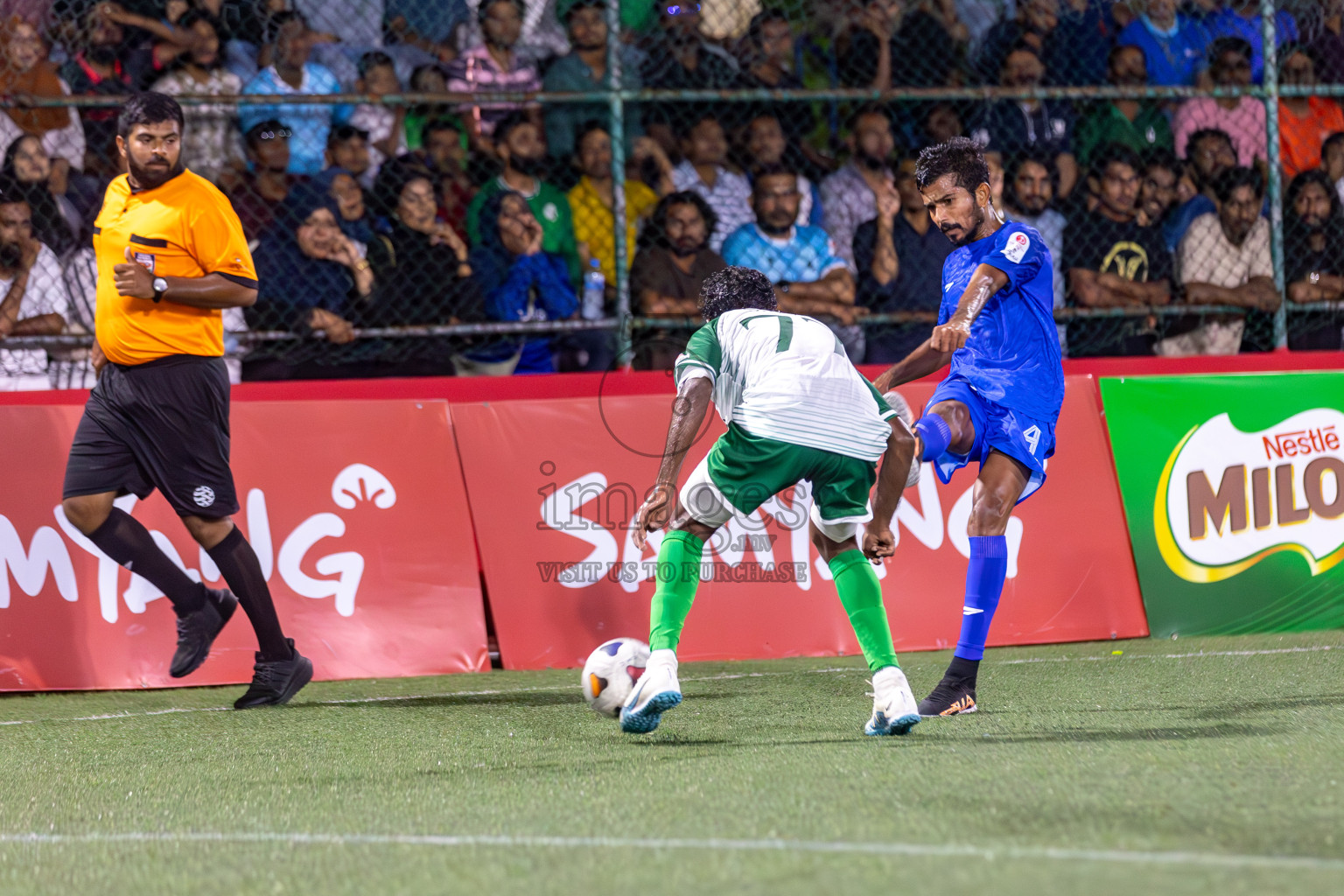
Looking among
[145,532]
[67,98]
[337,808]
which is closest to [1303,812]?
[337,808]

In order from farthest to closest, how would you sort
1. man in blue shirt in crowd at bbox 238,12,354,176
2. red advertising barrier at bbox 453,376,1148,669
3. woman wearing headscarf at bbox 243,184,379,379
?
man in blue shirt in crowd at bbox 238,12,354,176
woman wearing headscarf at bbox 243,184,379,379
red advertising barrier at bbox 453,376,1148,669

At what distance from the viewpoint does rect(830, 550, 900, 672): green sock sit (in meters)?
4.02

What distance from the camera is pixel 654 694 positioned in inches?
151

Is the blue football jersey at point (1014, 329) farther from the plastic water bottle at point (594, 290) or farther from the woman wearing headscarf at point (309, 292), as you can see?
the woman wearing headscarf at point (309, 292)

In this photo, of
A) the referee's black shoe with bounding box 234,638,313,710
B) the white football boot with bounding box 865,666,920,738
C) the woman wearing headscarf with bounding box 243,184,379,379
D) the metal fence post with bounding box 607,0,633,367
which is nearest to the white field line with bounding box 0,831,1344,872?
the white football boot with bounding box 865,666,920,738

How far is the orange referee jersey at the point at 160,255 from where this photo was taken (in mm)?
5020

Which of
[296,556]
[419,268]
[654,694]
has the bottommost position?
[654,694]

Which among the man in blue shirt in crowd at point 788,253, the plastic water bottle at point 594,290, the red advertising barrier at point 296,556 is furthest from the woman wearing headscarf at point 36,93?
the man in blue shirt in crowd at point 788,253

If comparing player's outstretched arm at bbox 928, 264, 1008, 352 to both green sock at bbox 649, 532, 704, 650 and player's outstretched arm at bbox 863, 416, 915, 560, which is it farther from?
green sock at bbox 649, 532, 704, 650

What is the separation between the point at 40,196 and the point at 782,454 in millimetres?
4608

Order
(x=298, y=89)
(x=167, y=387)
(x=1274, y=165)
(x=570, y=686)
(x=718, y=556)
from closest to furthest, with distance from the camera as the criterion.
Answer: (x=167, y=387) → (x=570, y=686) → (x=718, y=556) → (x=298, y=89) → (x=1274, y=165)

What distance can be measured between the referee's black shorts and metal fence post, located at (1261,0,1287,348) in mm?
5520

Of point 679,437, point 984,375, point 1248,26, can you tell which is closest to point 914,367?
point 984,375

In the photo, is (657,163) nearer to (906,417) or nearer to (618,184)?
(618,184)
